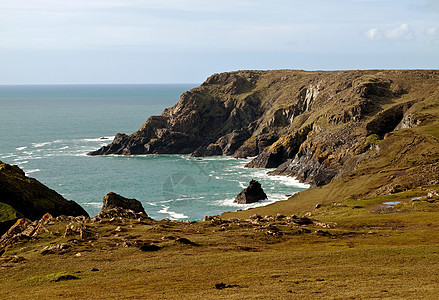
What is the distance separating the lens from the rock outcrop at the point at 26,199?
6856 cm

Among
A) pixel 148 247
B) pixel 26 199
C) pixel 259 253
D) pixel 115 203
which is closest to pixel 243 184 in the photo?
pixel 115 203

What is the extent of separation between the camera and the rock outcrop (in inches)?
2699

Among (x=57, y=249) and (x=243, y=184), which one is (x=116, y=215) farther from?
(x=243, y=184)

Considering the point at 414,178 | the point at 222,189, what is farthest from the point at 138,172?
the point at 414,178

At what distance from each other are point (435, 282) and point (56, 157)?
608 feet

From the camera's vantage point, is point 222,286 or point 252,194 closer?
point 222,286

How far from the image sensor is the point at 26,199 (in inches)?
2798

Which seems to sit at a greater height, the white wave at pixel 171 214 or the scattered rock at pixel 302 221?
the scattered rock at pixel 302 221

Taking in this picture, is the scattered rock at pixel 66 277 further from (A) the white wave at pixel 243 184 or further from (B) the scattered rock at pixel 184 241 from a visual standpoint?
(A) the white wave at pixel 243 184

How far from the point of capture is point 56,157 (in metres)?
196

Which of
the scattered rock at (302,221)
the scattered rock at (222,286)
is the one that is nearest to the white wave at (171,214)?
the scattered rock at (302,221)

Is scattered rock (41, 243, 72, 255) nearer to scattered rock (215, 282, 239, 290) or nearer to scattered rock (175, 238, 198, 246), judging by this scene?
scattered rock (175, 238, 198, 246)

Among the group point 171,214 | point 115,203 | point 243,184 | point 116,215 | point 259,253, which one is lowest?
point 171,214

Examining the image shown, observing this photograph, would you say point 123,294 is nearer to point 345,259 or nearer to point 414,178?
point 345,259
